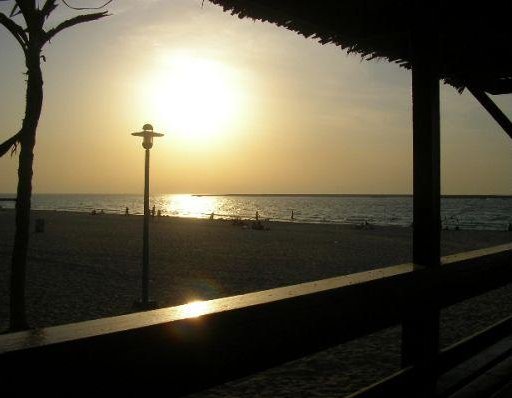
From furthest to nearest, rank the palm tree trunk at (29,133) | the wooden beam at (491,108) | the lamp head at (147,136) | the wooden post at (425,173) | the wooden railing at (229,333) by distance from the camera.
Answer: the lamp head at (147,136) < the palm tree trunk at (29,133) < the wooden beam at (491,108) < the wooden post at (425,173) < the wooden railing at (229,333)

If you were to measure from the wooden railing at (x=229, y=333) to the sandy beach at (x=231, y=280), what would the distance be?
284 cm

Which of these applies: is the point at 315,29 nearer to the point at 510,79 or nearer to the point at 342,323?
the point at 342,323

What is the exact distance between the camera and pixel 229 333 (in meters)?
1.58

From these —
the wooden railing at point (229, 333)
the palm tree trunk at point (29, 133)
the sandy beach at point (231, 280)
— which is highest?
the palm tree trunk at point (29, 133)

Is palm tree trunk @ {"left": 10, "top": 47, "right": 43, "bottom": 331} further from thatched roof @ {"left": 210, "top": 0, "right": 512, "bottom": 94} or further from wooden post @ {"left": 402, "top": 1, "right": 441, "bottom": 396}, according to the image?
wooden post @ {"left": 402, "top": 1, "right": 441, "bottom": 396}

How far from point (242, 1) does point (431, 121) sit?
4.29 feet

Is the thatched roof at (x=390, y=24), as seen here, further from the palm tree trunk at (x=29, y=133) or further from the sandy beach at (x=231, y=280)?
the palm tree trunk at (x=29, y=133)

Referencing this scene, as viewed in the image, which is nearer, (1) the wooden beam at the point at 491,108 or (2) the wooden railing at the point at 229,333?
(2) the wooden railing at the point at 229,333

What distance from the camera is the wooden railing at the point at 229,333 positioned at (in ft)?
3.98

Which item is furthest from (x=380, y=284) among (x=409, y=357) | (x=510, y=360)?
(x=510, y=360)

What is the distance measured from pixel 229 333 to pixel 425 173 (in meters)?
2.00

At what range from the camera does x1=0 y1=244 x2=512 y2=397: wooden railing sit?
1213 mm

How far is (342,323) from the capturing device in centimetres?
207

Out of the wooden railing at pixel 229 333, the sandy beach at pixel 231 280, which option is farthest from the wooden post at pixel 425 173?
the sandy beach at pixel 231 280
